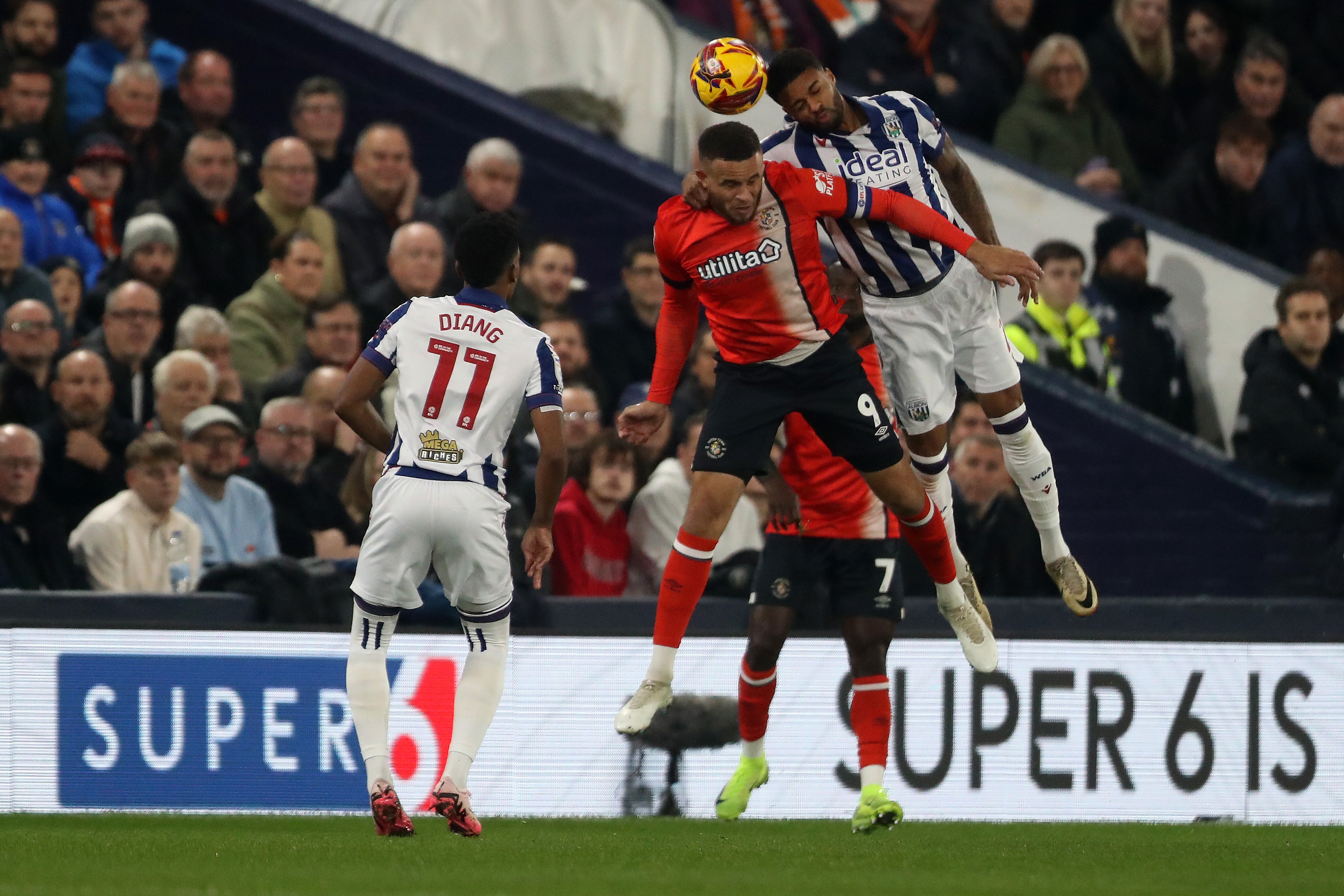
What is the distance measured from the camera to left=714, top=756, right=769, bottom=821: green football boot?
9016mm

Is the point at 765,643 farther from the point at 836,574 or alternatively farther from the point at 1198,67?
the point at 1198,67

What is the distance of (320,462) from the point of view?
1105cm

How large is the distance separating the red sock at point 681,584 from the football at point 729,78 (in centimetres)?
163

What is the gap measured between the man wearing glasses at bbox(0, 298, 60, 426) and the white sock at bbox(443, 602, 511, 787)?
11.5ft

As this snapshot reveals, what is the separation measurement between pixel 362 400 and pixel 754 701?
7.10ft

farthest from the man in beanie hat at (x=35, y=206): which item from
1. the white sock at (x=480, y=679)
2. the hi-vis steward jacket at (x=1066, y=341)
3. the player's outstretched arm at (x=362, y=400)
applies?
the hi-vis steward jacket at (x=1066, y=341)

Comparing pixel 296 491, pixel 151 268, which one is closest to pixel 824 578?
pixel 296 491

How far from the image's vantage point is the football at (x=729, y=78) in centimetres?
805

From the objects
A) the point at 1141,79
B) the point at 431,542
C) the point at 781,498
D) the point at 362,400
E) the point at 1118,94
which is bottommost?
the point at 431,542

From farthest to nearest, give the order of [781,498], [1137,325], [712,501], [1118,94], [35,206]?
[1118,94], [1137,325], [35,206], [781,498], [712,501]

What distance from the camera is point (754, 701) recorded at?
909 cm

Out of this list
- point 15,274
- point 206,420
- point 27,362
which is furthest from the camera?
point 15,274

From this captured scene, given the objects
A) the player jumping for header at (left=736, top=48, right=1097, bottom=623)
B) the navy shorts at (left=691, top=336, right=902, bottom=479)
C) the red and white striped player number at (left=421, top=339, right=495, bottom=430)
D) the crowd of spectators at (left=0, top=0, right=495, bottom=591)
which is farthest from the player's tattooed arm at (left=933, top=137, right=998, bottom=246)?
the crowd of spectators at (left=0, top=0, right=495, bottom=591)

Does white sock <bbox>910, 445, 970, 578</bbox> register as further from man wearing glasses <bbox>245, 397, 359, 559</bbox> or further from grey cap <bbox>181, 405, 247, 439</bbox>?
grey cap <bbox>181, 405, 247, 439</bbox>
